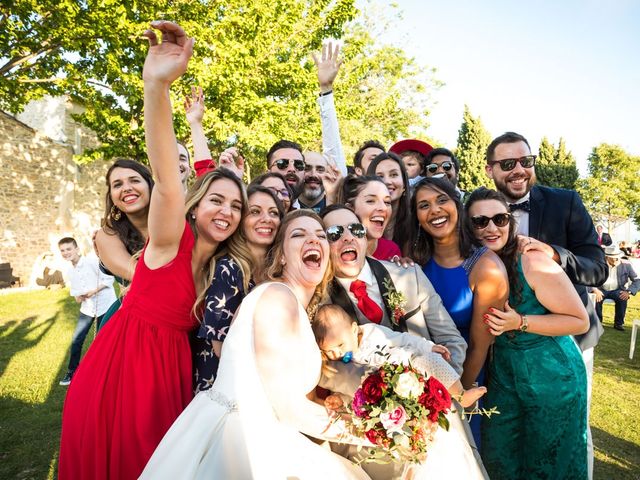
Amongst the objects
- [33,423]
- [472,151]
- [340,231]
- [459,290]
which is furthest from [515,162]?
[472,151]

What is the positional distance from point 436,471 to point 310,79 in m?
16.4

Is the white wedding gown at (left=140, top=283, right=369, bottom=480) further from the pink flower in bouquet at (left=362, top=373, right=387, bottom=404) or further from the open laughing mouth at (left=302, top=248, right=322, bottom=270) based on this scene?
the open laughing mouth at (left=302, top=248, right=322, bottom=270)

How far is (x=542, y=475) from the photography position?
3229 millimetres

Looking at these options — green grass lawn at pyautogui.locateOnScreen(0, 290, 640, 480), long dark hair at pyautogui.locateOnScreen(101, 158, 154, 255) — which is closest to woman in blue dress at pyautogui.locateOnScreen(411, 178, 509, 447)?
long dark hair at pyautogui.locateOnScreen(101, 158, 154, 255)

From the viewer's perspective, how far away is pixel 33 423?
6020 millimetres

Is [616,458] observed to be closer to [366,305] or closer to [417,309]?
[417,309]

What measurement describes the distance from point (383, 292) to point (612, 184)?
55617 mm

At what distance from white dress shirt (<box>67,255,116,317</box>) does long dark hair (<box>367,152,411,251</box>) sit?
655cm

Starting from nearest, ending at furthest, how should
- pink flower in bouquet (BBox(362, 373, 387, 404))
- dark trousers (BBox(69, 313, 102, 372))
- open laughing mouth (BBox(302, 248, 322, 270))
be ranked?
pink flower in bouquet (BBox(362, 373, 387, 404)) → open laughing mouth (BBox(302, 248, 322, 270)) → dark trousers (BBox(69, 313, 102, 372))

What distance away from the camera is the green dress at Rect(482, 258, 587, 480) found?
126 inches

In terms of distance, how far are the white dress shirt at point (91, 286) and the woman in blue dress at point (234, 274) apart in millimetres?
6351

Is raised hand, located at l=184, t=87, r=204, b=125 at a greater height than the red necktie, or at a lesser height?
greater

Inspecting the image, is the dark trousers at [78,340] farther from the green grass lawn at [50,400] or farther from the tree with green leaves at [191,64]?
the tree with green leaves at [191,64]

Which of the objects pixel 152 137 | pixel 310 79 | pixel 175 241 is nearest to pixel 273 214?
pixel 175 241
